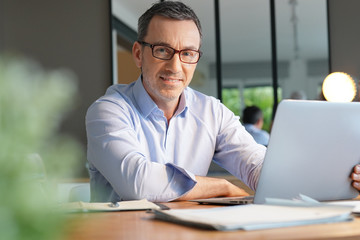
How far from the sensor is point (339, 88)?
9.02ft

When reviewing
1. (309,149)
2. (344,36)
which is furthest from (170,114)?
(344,36)

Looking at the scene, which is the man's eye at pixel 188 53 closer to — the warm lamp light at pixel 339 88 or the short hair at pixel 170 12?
the short hair at pixel 170 12

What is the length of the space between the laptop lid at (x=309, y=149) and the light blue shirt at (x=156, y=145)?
0.40 metres

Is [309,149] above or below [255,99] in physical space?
below

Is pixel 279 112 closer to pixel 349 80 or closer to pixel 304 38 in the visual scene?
pixel 349 80

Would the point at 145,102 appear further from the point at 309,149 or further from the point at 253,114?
the point at 253,114

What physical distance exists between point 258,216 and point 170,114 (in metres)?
1.20

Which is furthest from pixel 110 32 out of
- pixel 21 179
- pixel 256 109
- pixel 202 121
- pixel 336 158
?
pixel 21 179

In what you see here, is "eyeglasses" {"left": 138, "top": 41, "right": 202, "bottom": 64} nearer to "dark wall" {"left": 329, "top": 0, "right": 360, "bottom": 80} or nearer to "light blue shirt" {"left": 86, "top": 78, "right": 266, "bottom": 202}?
"light blue shirt" {"left": 86, "top": 78, "right": 266, "bottom": 202}

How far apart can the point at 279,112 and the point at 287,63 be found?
16.7 feet

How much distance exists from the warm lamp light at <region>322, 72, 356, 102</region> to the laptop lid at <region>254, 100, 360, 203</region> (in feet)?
4.77

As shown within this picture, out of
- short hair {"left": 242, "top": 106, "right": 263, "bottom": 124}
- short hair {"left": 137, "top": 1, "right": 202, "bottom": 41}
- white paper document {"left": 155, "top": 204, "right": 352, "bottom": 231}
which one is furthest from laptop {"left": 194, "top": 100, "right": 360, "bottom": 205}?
short hair {"left": 242, "top": 106, "right": 263, "bottom": 124}

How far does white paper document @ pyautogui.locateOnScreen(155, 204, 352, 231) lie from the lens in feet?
2.64

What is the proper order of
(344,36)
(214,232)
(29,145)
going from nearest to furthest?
(29,145), (214,232), (344,36)
